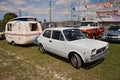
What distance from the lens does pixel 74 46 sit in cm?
571

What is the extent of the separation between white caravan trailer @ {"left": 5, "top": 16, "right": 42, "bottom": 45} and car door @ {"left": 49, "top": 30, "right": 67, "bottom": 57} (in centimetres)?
392

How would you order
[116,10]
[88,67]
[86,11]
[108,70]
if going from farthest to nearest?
[86,11], [116,10], [88,67], [108,70]

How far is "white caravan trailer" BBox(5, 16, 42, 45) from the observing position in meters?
10.5

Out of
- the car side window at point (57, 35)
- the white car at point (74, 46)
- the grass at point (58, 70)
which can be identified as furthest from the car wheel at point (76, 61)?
the car side window at point (57, 35)

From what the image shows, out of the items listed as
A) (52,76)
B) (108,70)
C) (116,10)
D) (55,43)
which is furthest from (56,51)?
(116,10)

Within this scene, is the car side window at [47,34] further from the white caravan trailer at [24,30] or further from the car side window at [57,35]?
the white caravan trailer at [24,30]

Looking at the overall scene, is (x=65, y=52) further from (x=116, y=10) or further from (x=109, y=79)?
(x=116, y=10)

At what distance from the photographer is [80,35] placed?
6.98 meters

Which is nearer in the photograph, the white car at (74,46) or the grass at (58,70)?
the grass at (58,70)

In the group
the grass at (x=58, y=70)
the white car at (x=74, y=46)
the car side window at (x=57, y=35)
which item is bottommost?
the grass at (x=58, y=70)

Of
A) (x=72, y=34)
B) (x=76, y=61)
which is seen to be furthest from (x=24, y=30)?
(x=76, y=61)

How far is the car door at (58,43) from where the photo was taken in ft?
20.7

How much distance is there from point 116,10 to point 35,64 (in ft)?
64.7

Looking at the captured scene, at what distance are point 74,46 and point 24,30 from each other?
5901 millimetres
